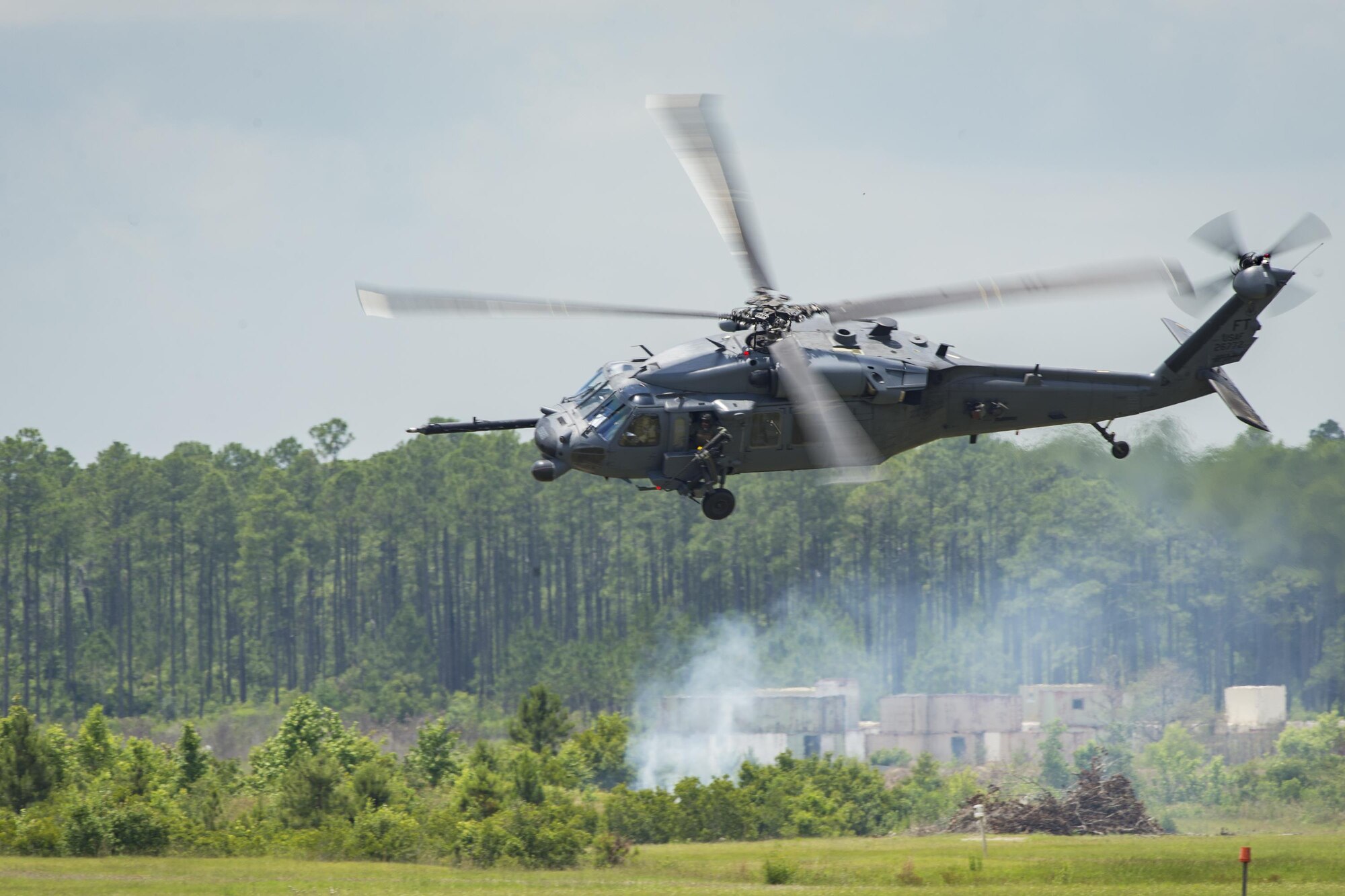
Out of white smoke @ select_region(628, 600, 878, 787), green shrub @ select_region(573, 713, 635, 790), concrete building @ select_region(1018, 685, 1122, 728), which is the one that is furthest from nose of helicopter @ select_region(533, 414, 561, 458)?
concrete building @ select_region(1018, 685, 1122, 728)

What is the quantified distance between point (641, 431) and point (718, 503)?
5.48 feet

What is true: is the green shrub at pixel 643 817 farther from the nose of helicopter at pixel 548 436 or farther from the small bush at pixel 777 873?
the nose of helicopter at pixel 548 436

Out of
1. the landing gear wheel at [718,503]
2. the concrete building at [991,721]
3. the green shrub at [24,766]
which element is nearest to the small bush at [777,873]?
the landing gear wheel at [718,503]

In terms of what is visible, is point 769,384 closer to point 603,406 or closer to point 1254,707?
point 603,406

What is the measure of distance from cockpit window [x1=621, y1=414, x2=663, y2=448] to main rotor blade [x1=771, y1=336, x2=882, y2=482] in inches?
86.5

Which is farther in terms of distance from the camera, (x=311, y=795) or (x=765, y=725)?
(x=765, y=725)

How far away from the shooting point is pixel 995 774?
72750mm

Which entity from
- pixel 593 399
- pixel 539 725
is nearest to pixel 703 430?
pixel 593 399

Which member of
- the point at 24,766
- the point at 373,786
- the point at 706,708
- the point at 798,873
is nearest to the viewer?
the point at 798,873

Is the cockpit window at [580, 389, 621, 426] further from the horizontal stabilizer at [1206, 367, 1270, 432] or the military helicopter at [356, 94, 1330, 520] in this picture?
the horizontal stabilizer at [1206, 367, 1270, 432]

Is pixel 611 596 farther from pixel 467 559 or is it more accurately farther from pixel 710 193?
pixel 710 193

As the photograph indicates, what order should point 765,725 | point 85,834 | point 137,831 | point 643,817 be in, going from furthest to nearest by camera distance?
point 765,725, point 643,817, point 137,831, point 85,834

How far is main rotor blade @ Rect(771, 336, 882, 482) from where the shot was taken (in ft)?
73.0

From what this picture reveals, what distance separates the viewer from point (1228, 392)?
30.1 metres
